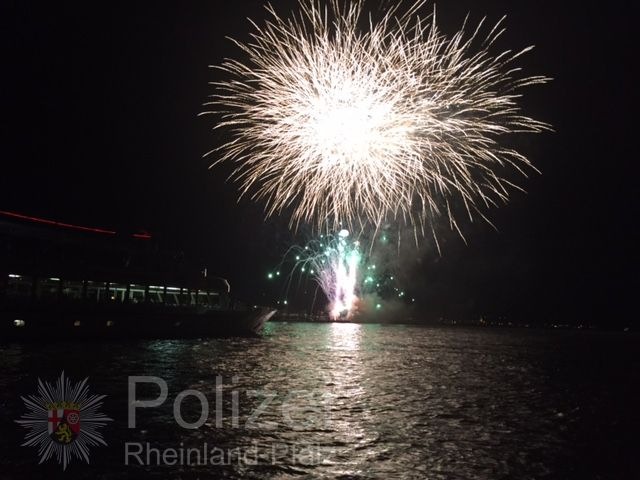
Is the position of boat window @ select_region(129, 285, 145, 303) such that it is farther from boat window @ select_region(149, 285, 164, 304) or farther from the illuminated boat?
boat window @ select_region(149, 285, 164, 304)

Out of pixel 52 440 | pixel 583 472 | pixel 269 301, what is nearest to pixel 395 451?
pixel 583 472

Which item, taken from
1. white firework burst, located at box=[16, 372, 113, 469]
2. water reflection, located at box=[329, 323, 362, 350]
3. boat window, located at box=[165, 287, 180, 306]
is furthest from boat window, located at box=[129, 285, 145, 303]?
white firework burst, located at box=[16, 372, 113, 469]

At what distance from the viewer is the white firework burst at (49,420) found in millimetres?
9320

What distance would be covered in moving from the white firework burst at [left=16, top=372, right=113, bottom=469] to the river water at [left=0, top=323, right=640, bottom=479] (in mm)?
258

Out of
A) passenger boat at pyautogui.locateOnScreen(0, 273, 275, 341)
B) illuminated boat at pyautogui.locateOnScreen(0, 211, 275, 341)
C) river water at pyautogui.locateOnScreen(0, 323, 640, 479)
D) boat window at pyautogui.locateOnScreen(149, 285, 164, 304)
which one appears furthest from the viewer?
boat window at pyautogui.locateOnScreen(149, 285, 164, 304)

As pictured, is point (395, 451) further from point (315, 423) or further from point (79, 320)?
point (79, 320)

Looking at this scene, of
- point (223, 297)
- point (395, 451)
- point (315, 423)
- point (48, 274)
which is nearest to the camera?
point (395, 451)

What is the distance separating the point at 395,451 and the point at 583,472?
3724 millimetres

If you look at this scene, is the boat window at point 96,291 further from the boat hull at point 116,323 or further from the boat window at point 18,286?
the boat window at point 18,286

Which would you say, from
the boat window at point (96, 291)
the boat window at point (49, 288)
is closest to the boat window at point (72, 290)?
the boat window at point (49, 288)

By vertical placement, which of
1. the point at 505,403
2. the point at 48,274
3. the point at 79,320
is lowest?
the point at 505,403

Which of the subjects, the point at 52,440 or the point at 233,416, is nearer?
the point at 52,440

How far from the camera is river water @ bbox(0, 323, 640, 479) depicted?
30.0 feet

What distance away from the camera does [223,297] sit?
5425 centimetres
